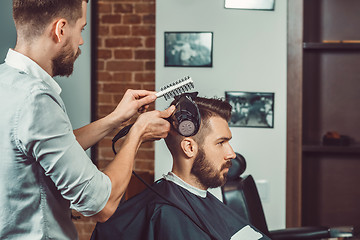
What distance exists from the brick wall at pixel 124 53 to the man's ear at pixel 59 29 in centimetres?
210

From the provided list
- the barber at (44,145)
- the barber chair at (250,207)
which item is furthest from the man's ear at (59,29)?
the barber chair at (250,207)

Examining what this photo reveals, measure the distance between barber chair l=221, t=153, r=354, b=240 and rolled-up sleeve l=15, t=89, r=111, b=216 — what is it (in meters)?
1.11

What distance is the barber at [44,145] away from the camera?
1023 millimetres

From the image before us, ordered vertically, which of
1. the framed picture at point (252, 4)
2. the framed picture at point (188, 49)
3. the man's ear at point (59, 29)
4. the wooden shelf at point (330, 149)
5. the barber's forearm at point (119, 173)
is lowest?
the wooden shelf at point (330, 149)

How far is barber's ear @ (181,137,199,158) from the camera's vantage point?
1607 mm

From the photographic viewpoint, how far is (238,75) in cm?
257

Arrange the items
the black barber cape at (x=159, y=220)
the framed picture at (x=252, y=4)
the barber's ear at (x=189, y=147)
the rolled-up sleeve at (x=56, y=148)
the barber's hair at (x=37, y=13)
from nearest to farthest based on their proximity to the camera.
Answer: the rolled-up sleeve at (x=56, y=148), the barber's hair at (x=37, y=13), the black barber cape at (x=159, y=220), the barber's ear at (x=189, y=147), the framed picture at (x=252, y=4)

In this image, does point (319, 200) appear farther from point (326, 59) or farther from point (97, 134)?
point (97, 134)

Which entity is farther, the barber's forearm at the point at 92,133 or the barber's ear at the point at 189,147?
the barber's ear at the point at 189,147

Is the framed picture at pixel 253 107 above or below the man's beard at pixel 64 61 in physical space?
below

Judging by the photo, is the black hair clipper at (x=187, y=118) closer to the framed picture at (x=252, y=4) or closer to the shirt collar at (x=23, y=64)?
the shirt collar at (x=23, y=64)

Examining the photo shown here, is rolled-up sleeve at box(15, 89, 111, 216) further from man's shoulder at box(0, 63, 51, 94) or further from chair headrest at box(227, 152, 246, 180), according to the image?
chair headrest at box(227, 152, 246, 180)

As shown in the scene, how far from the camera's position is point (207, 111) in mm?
1658

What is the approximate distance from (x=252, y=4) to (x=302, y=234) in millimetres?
1425
